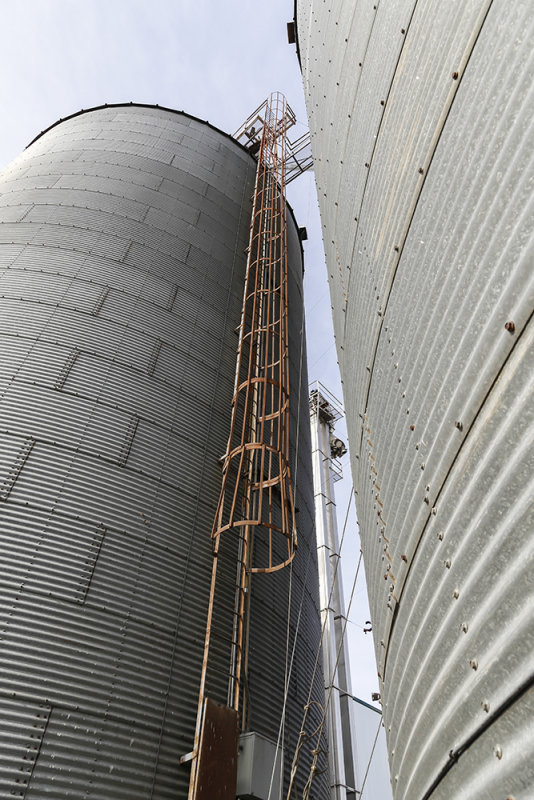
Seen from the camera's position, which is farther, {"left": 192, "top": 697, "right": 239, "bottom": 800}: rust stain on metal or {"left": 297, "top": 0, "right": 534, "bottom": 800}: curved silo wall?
{"left": 192, "top": 697, "right": 239, "bottom": 800}: rust stain on metal

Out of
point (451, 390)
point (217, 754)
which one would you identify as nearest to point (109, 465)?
point (217, 754)

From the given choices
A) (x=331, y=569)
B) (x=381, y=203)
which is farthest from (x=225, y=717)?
(x=331, y=569)

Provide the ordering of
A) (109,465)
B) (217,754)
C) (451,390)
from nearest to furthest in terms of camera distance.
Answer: (451,390)
(217,754)
(109,465)

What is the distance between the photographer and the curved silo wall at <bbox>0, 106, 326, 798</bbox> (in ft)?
14.4

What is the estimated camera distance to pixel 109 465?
5926 mm

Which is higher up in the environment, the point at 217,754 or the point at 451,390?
the point at 451,390

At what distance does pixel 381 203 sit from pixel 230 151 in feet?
37.0

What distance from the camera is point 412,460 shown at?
2438 mm

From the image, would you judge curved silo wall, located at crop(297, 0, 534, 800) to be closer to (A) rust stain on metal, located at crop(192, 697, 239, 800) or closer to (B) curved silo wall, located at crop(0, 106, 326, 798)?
(A) rust stain on metal, located at crop(192, 697, 239, 800)

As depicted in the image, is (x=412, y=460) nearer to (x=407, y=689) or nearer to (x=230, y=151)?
(x=407, y=689)

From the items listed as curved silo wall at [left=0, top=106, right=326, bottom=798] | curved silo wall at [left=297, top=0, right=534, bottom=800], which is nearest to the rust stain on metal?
curved silo wall at [left=0, top=106, right=326, bottom=798]

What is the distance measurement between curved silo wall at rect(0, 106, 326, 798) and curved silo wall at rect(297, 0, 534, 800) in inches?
102

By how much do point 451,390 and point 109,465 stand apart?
4644mm

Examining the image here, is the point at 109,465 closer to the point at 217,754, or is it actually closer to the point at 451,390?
the point at 217,754
